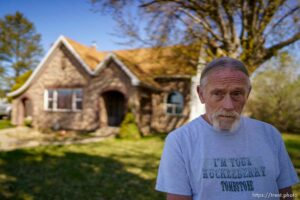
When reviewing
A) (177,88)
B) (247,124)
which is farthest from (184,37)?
(247,124)

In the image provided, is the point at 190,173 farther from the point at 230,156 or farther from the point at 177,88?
the point at 177,88

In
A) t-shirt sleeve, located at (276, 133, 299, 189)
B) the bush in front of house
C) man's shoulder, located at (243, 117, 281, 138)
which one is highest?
man's shoulder, located at (243, 117, 281, 138)

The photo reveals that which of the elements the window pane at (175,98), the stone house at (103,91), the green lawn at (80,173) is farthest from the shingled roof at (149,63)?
the green lawn at (80,173)

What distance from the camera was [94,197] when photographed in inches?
224

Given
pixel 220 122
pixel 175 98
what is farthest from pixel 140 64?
pixel 220 122

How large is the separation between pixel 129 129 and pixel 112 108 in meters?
5.56

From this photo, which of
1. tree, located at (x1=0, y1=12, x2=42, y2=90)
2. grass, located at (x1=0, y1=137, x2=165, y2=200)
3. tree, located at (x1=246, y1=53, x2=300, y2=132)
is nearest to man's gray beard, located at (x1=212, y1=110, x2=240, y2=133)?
grass, located at (x1=0, y1=137, x2=165, y2=200)

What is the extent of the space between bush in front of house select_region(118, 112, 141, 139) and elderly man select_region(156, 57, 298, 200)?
505 inches

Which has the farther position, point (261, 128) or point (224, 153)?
point (261, 128)

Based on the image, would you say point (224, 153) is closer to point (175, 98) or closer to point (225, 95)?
point (225, 95)

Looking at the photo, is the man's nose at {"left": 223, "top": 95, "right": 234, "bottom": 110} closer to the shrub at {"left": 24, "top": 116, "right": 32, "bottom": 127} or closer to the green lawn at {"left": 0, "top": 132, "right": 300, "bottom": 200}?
the green lawn at {"left": 0, "top": 132, "right": 300, "bottom": 200}

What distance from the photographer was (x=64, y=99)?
19438 mm

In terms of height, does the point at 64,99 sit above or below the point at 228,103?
above

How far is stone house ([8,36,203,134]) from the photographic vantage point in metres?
17.0
